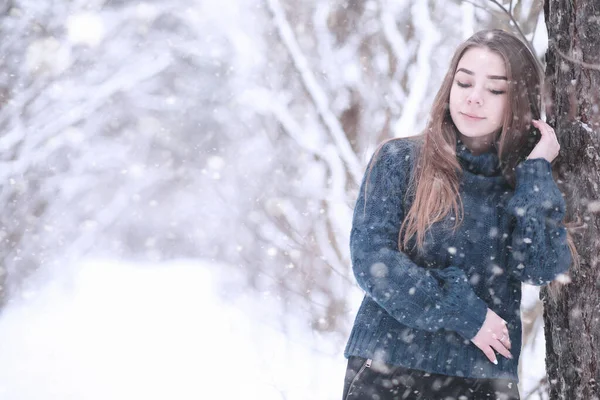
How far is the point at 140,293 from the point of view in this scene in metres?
10.6

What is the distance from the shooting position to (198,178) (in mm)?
12547

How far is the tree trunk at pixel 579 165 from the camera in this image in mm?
2191

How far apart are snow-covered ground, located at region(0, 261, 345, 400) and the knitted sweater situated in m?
1.95

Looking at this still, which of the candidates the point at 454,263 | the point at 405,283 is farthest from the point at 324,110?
the point at 405,283

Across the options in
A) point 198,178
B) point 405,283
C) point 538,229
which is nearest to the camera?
point 405,283

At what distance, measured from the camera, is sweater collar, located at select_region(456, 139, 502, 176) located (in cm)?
219

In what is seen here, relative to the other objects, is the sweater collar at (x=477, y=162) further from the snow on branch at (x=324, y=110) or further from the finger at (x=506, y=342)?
the snow on branch at (x=324, y=110)

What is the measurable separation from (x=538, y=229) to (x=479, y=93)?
492 mm

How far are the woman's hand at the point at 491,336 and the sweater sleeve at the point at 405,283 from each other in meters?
0.02

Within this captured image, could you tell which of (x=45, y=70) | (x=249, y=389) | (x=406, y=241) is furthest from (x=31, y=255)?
(x=406, y=241)

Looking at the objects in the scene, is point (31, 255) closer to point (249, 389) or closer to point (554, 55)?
point (249, 389)

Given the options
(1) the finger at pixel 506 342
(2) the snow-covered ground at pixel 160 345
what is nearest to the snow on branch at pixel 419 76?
(2) the snow-covered ground at pixel 160 345

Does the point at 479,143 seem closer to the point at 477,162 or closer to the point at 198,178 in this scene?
the point at 477,162

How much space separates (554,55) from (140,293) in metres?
9.24
